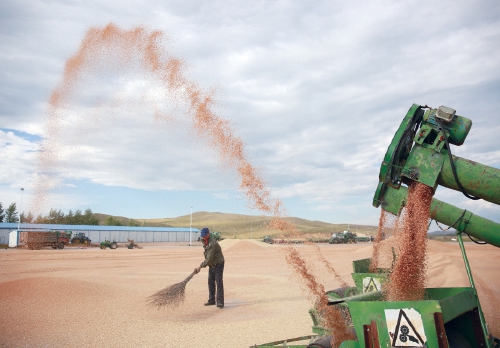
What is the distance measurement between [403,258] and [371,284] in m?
2.67

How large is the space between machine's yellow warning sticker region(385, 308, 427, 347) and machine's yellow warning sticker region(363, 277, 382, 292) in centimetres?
341

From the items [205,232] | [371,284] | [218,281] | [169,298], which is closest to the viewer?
[371,284]

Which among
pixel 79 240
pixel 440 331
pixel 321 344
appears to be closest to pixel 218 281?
pixel 321 344

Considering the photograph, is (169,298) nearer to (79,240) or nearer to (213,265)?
(213,265)

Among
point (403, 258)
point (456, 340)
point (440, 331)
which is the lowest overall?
point (456, 340)

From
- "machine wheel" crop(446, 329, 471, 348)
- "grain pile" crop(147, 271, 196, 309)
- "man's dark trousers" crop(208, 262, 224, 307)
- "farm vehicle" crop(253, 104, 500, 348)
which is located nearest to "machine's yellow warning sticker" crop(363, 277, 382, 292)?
"farm vehicle" crop(253, 104, 500, 348)

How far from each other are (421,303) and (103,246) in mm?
48477

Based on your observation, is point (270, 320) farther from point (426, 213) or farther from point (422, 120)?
point (422, 120)

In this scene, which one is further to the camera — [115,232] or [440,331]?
[115,232]

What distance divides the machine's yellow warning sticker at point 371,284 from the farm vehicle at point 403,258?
1.87 metres

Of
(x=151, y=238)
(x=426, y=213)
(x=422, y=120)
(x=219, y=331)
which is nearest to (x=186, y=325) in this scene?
(x=219, y=331)

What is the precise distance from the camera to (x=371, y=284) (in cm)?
765

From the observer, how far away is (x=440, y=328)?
4.07 meters

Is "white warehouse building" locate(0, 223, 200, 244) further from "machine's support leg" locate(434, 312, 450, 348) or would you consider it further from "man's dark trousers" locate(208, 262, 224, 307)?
"machine's support leg" locate(434, 312, 450, 348)
